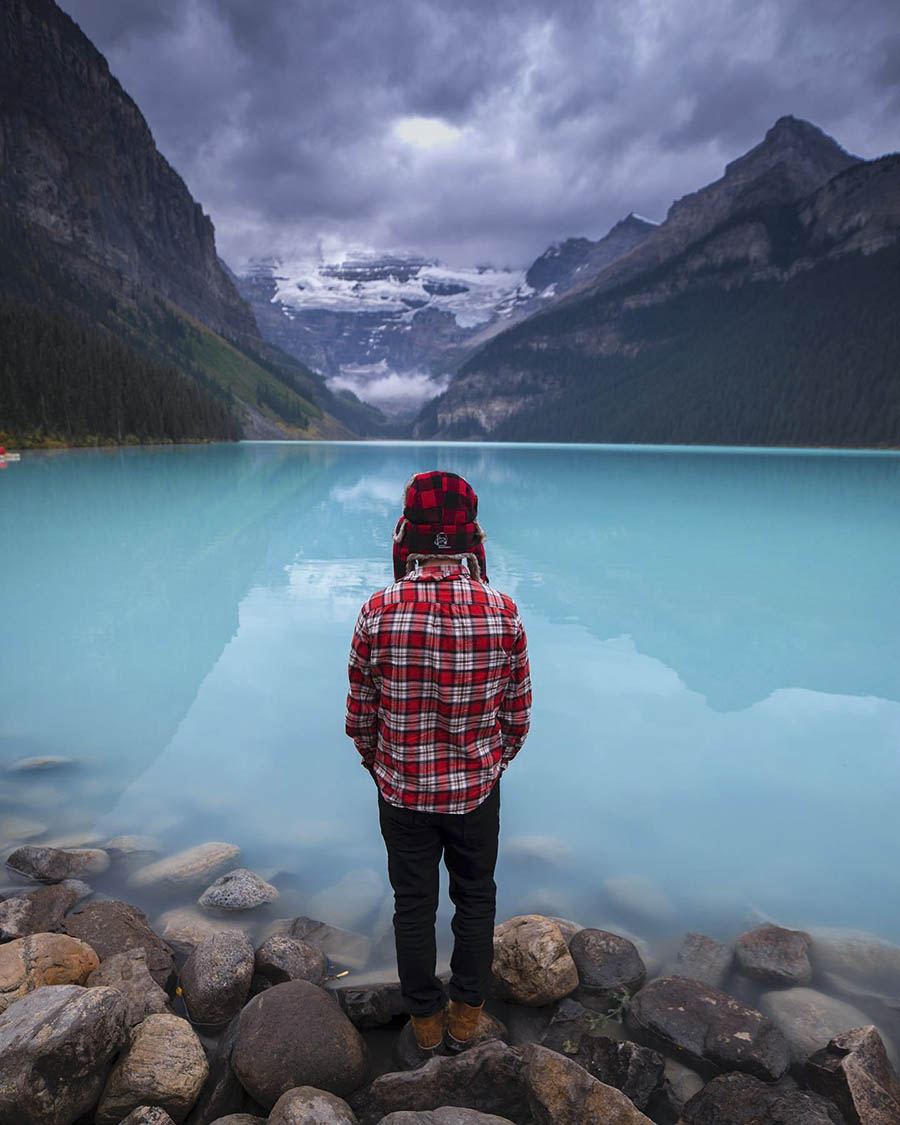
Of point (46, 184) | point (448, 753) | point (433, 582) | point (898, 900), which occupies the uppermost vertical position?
point (46, 184)

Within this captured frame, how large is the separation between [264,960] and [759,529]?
89.3 feet

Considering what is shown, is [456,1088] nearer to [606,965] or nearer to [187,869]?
[606,965]

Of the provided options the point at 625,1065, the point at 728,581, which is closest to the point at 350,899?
the point at 625,1065

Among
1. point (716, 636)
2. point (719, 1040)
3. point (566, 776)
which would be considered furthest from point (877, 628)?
point (719, 1040)

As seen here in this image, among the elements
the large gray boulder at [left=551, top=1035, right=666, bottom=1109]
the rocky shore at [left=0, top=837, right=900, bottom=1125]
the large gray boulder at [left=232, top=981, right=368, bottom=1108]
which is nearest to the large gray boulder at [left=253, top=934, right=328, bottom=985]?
the rocky shore at [left=0, top=837, right=900, bottom=1125]

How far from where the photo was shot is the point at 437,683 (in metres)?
2.80

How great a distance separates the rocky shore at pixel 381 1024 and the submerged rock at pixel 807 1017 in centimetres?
1

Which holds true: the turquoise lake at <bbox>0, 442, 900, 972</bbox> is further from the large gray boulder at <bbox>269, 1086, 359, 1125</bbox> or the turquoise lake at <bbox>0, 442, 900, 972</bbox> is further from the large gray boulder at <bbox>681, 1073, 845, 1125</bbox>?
the large gray boulder at <bbox>681, 1073, 845, 1125</bbox>

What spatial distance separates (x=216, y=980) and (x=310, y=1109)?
128 cm

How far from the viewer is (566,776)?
735 cm

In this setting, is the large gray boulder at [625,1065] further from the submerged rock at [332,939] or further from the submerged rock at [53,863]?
the submerged rock at [53,863]

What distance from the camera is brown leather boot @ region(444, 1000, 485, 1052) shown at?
331 centimetres

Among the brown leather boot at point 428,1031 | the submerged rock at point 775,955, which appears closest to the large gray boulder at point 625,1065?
the brown leather boot at point 428,1031

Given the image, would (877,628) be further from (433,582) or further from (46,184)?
(46,184)
